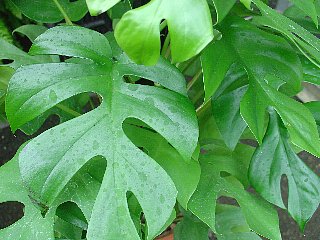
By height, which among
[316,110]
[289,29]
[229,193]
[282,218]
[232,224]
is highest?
[289,29]

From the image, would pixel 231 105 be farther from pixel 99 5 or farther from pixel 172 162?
pixel 99 5

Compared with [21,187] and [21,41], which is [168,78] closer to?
[21,187]

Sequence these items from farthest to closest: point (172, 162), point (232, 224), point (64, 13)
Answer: point (232, 224)
point (64, 13)
point (172, 162)

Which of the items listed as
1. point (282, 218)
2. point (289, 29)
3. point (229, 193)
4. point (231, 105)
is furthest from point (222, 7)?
point (282, 218)

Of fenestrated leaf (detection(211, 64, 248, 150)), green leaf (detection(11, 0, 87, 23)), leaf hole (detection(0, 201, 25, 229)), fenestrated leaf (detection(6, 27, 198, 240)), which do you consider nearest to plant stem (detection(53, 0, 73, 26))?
green leaf (detection(11, 0, 87, 23))

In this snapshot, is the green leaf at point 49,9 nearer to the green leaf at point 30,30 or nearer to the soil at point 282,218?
the green leaf at point 30,30

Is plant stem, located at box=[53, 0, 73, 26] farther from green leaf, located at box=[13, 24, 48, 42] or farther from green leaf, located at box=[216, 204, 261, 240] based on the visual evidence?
green leaf, located at box=[216, 204, 261, 240]
